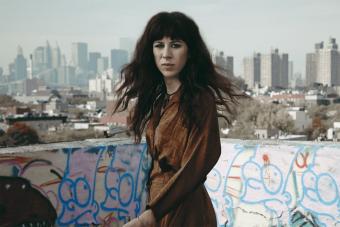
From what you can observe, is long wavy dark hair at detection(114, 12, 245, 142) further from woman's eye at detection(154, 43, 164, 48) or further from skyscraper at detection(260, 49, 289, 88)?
skyscraper at detection(260, 49, 289, 88)

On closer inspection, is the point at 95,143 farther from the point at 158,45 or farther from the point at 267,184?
the point at 158,45

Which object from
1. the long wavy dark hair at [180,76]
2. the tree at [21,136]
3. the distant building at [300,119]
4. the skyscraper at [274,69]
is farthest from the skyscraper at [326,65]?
the long wavy dark hair at [180,76]

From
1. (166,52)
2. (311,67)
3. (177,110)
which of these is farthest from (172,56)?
(311,67)

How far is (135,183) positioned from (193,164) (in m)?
3.75

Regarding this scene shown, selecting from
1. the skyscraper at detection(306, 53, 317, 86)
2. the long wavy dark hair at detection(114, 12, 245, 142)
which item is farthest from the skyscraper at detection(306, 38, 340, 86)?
the long wavy dark hair at detection(114, 12, 245, 142)

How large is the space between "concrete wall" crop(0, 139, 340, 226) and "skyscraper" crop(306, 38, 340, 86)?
156 m

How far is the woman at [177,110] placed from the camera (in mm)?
1720

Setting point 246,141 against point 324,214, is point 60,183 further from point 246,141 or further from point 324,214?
point 324,214

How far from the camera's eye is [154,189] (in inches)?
73.2

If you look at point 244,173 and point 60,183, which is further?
point 244,173

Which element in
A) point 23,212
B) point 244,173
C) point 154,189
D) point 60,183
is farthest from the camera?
point 244,173

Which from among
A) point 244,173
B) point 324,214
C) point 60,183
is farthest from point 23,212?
point 324,214

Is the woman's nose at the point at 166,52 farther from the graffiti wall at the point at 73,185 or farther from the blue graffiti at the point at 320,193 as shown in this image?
the blue graffiti at the point at 320,193

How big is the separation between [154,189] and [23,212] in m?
2.86
